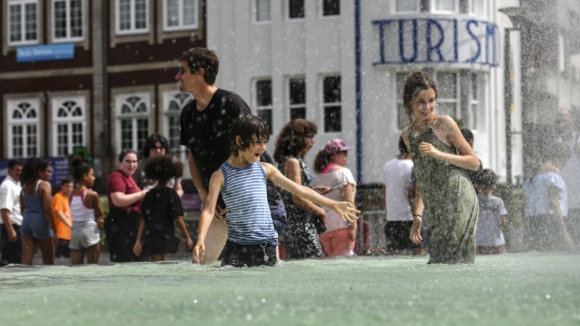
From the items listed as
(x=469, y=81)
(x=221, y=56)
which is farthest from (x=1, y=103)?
(x=469, y=81)

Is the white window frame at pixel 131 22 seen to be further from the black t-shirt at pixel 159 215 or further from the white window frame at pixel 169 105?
the black t-shirt at pixel 159 215

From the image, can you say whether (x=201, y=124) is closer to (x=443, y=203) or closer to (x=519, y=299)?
(x=443, y=203)

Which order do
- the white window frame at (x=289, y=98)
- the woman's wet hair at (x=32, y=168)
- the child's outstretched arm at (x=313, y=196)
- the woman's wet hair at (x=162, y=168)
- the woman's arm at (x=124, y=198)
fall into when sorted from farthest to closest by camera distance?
the white window frame at (x=289, y=98)
the woman's wet hair at (x=32, y=168)
the woman's arm at (x=124, y=198)
the woman's wet hair at (x=162, y=168)
the child's outstretched arm at (x=313, y=196)

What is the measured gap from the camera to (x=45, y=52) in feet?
131

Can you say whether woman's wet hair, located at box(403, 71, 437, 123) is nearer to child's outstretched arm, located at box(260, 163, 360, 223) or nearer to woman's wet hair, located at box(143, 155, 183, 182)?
child's outstretched arm, located at box(260, 163, 360, 223)

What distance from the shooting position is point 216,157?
29.1 ft

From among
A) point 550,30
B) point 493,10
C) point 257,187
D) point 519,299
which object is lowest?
point 519,299

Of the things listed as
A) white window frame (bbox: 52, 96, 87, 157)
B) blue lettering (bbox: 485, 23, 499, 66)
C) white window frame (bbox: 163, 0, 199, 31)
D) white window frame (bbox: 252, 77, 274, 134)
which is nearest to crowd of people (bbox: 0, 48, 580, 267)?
white window frame (bbox: 252, 77, 274, 134)

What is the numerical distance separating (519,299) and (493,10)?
95.0 feet

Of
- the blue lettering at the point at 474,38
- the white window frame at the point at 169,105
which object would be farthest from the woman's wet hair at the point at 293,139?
the white window frame at the point at 169,105

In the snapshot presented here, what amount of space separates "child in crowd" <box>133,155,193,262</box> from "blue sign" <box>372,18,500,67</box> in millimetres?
21091

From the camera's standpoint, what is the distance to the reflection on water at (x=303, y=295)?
4949mm

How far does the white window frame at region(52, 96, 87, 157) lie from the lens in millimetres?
39406

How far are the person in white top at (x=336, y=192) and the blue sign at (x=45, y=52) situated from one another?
2871 cm
